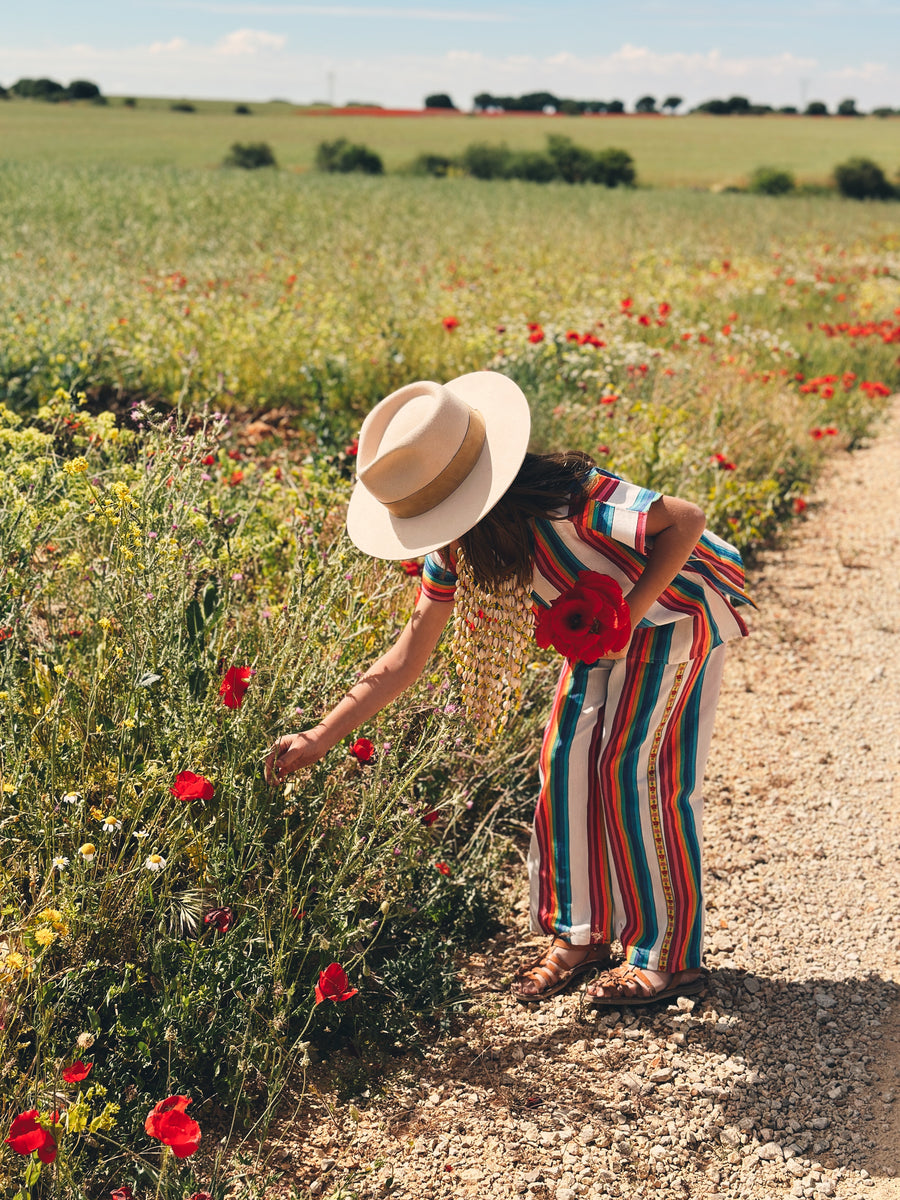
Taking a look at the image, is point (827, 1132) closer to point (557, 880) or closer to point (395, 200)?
point (557, 880)

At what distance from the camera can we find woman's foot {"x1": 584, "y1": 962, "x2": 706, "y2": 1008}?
90.0 inches

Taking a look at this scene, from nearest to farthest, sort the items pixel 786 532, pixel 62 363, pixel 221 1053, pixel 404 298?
pixel 221 1053 < pixel 62 363 < pixel 786 532 < pixel 404 298

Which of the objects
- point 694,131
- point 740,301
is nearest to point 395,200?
point 740,301

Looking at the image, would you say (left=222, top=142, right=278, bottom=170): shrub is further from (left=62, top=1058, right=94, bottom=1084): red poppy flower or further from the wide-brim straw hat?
(left=62, top=1058, right=94, bottom=1084): red poppy flower

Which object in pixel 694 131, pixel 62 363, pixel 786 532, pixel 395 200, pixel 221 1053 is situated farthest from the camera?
pixel 694 131

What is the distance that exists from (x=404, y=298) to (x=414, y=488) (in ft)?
19.1

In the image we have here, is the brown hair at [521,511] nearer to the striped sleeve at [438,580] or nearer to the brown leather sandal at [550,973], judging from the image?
the striped sleeve at [438,580]

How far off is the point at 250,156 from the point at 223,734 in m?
38.5

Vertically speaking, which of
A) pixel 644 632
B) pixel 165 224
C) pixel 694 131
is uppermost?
pixel 694 131

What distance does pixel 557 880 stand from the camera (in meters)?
2.26

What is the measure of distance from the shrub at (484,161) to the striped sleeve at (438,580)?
1464 inches

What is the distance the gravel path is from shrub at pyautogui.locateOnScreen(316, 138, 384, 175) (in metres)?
36.3

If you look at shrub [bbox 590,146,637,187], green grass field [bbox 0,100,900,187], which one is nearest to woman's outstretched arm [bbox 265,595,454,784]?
green grass field [bbox 0,100,900,187]

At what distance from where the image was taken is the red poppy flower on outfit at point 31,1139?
4.13ft
